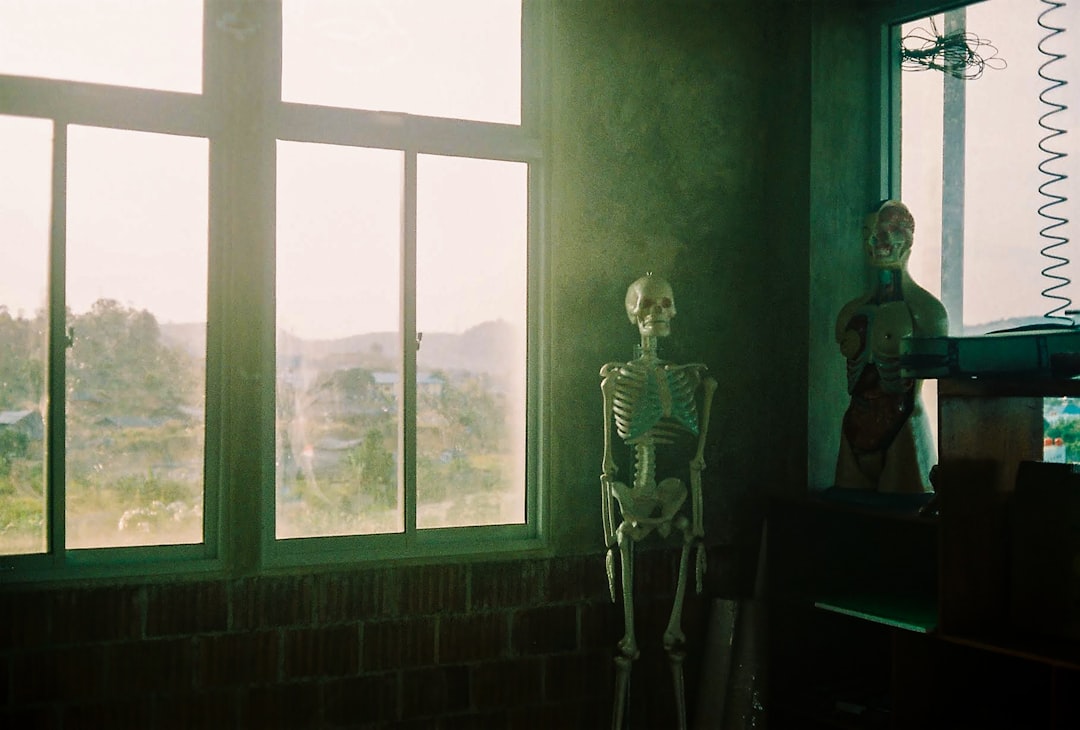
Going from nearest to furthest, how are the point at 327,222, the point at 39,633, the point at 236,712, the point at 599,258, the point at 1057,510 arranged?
the point at 1057,510
the point at 39,633
the point at 236,712
the point at 327,222
the point at 599,258

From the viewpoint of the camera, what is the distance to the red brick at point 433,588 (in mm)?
3615

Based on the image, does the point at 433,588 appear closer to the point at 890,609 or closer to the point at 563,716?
the point at 563,716

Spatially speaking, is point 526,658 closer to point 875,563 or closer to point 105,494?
point 875,563

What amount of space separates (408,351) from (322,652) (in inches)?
41.3

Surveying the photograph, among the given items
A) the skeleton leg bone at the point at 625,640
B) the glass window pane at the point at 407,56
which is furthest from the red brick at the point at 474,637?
the glass window pane at the point at 407,56

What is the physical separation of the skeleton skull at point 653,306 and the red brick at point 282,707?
5.37 feet

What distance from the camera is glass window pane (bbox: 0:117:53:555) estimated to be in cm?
322

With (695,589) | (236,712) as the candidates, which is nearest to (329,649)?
(236,712)

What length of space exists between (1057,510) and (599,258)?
1757mm

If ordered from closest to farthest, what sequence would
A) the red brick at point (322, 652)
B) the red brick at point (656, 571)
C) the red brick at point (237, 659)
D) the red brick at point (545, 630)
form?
the red brick at point (237, 659) < the red brick at point (322, 652) < the red brick at point (545, 630) < the red brick at point (656, 571)

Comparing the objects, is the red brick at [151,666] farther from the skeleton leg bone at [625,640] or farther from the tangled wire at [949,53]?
the tangled wire at [949,53]

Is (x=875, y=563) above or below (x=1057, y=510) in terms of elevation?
below

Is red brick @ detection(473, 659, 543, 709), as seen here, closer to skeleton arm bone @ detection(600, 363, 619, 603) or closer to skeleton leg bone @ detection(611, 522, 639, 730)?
skeleton leg bone @ detection(611, 522, 639, 730)

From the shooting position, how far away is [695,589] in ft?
13.3
